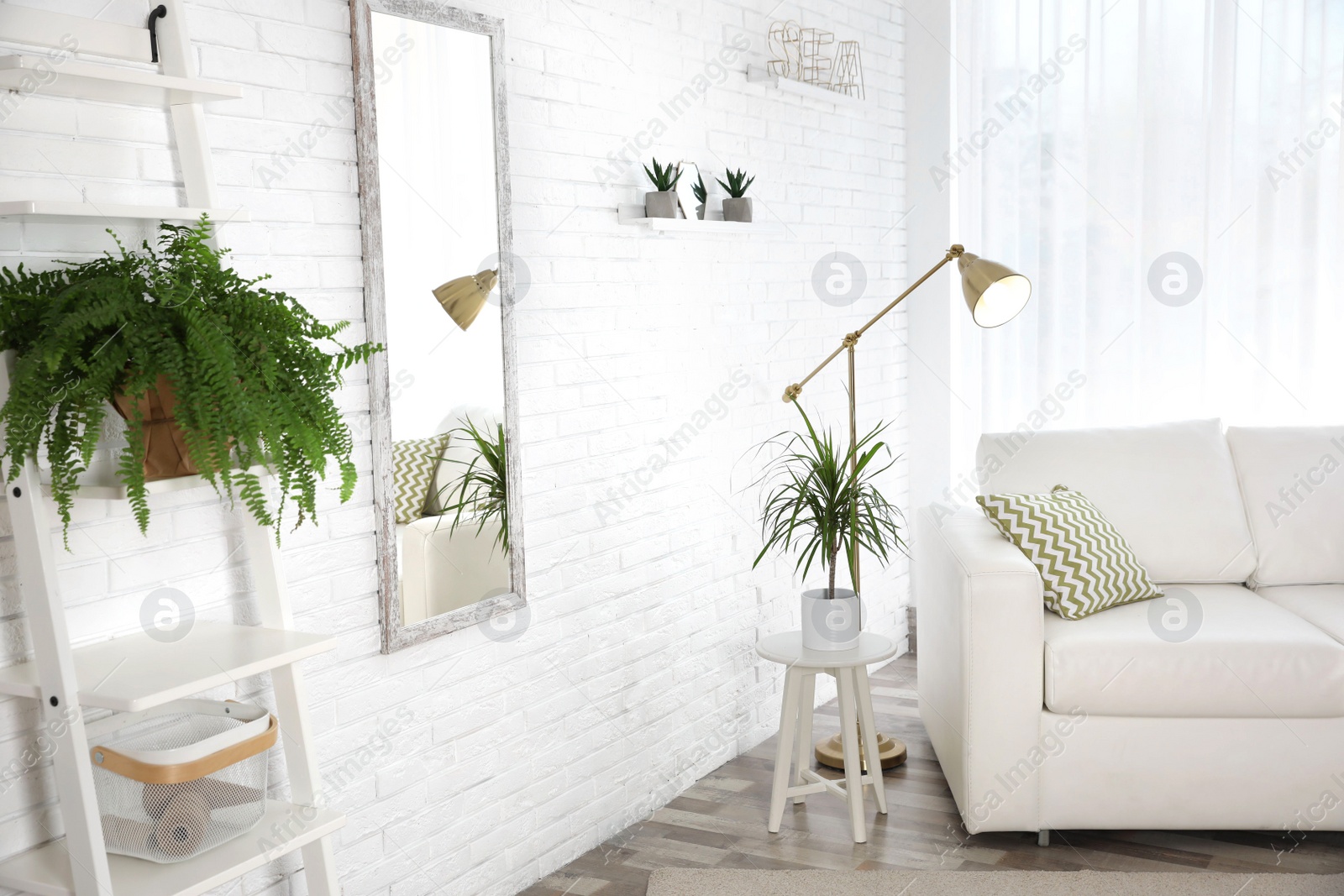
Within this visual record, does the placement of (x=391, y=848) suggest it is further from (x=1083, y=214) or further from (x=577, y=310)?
(x=1083, y=214)

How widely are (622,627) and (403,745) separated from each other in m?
0.75

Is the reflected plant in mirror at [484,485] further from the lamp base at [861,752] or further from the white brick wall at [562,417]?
the lamp base at [861,752]

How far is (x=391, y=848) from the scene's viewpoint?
7.27 feet

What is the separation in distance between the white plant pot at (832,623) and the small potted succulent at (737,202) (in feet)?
3.54

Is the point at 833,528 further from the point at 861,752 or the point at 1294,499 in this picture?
the point at 1294,499

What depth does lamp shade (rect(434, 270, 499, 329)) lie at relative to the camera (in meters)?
2.29

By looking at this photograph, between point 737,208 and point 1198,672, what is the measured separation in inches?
64.5

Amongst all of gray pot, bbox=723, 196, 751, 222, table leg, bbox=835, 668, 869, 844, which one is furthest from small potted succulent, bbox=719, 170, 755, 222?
table leg, bbox=835, 668, 869, 844

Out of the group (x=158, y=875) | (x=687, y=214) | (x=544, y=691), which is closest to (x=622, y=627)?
(x=544, y=691)

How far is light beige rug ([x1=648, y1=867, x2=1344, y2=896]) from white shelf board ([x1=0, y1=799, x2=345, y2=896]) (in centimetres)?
103

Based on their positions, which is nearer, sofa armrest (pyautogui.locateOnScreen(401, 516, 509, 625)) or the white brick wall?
the white brick wall

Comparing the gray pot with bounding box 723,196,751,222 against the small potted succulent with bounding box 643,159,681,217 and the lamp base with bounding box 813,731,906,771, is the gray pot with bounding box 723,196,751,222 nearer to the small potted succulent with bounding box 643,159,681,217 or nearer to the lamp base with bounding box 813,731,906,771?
the small potted succulent with bounding box 643,159,681,217

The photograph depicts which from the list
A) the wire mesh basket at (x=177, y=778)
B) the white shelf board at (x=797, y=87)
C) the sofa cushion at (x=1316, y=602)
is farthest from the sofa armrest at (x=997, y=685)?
the wire mesh basket at (x=177, y=778)

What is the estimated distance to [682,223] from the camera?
9.50 ft
